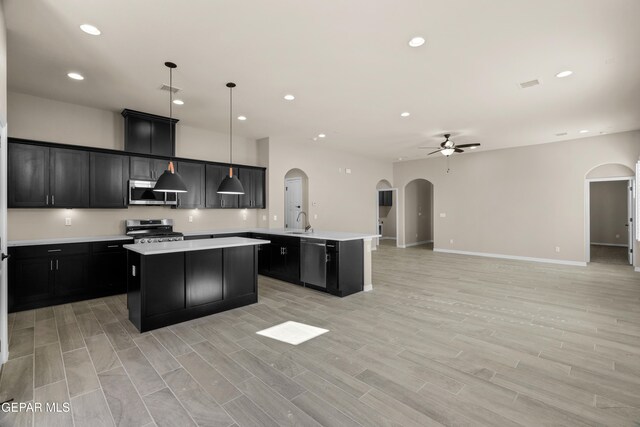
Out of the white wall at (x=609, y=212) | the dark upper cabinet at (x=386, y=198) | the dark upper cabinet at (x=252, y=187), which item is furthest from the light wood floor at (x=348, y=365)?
the white wall at (x=609, y=212)

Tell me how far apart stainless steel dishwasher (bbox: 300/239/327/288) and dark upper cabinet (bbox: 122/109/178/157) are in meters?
3.08

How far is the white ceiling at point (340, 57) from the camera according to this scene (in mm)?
2629

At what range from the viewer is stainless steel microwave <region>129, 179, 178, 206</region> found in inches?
204

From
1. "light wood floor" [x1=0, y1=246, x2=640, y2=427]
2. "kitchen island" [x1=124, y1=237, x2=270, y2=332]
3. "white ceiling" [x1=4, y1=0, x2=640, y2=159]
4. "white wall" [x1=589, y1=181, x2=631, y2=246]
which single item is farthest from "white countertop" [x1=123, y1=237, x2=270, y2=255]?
"white wall" [x1=589, y1=181, x2=631, y2=246]

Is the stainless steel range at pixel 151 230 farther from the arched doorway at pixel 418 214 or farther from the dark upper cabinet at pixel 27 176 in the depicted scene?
the arched doorway at pixel 418 214

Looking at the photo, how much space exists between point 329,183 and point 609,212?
10225mm

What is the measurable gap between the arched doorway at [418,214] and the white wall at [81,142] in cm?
686

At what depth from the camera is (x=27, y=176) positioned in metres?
4.28

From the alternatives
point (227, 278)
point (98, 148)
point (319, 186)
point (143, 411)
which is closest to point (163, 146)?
point (98, 148)

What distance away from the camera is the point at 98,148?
4.84 m

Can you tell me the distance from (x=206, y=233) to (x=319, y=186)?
130 inches

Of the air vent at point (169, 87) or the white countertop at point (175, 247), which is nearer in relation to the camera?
the white countertop at point (175, 247)

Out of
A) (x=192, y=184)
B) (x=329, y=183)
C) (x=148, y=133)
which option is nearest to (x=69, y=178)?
(x=148, y=133)

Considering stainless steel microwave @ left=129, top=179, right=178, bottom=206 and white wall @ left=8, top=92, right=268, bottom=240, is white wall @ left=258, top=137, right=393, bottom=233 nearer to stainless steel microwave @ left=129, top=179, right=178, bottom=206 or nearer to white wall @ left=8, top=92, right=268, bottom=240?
white wall @ left=8, top=92, right=268, bottom=240
